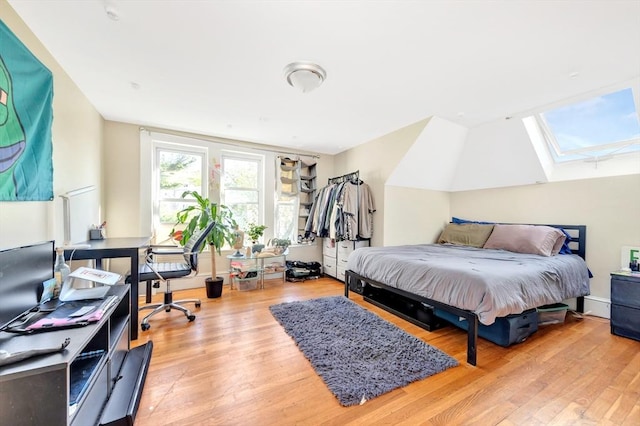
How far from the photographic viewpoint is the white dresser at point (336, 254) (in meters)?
4.10

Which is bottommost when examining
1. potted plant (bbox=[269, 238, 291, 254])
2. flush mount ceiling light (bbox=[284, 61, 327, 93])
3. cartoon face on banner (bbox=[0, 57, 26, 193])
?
potted plant (bbox=[269, 238, 291, 254])

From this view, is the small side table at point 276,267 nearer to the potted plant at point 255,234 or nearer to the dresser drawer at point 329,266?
the potted plant at point 255,234

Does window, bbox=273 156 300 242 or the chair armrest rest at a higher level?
window, bbox=273 156 300 242

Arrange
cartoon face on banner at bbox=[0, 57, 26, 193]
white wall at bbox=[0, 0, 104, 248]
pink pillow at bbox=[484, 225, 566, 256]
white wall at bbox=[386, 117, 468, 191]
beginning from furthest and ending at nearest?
white wall at bbox=[386, 117, 468, 191] → pink pillow at bbox=[484, 225, 566, 256] → white wall at bbox=[0, 0, 104, 248] → cartoon face on banner at bbox=[0, 57, 26, 193]

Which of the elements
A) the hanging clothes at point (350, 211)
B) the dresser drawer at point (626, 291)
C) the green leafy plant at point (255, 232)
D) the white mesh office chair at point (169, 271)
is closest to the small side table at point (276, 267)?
the green leafy plant at point (255, 232)

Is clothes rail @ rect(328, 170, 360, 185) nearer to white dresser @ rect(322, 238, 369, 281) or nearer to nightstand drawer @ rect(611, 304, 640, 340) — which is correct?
white dresser @ rect(322, 238, 369, 281)

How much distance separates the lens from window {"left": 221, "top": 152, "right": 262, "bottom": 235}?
414cm

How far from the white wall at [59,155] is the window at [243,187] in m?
1.60

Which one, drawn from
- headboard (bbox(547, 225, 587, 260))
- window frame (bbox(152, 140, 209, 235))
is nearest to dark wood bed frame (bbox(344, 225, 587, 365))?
headboard (bbox(547, 225, 587, 260))

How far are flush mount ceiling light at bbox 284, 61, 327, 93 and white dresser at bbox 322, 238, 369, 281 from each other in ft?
8.32

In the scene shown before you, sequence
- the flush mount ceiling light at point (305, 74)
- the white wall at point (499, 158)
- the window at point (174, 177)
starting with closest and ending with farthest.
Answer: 1. the flush mount ceiling light at point (305, 74)
2. the white wall at point (499, 158)
3. the window at point (174, 177)

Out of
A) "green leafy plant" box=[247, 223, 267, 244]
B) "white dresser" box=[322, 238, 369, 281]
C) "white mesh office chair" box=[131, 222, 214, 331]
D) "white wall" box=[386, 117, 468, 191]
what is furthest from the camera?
"white dresser" box=[322, 238, 369, 281]

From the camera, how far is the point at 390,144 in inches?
146

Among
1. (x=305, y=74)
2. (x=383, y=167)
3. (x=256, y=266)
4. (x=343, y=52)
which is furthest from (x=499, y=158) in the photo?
(x=256, y=266)
